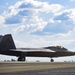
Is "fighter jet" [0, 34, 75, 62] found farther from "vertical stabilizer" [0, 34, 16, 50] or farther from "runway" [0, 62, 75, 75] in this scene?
"runway" [0, 62, 75, 75]

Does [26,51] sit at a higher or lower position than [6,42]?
lower

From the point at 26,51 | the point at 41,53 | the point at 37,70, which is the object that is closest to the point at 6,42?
the point at 26,51

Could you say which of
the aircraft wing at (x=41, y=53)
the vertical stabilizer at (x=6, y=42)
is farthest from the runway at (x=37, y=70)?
the vertical stabilizer at (x=6, y=42)

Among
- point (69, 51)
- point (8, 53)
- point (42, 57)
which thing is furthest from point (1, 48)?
point (69, 51)

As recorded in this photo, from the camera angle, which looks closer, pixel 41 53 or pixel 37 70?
pixel 37 70

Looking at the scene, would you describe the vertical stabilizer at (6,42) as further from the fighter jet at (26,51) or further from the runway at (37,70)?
the runway at (37,70)

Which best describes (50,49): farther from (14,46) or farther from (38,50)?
(14,46)

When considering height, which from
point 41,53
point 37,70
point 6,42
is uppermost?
point 6,42

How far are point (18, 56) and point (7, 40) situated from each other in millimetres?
6910

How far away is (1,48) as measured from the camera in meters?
97.1

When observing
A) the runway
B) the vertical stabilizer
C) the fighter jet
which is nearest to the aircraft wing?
the fighter jet

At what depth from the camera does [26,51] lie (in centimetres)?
9925

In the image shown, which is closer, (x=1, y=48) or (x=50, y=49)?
(x=1, y=48)

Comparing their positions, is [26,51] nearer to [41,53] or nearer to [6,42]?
[41,53]
